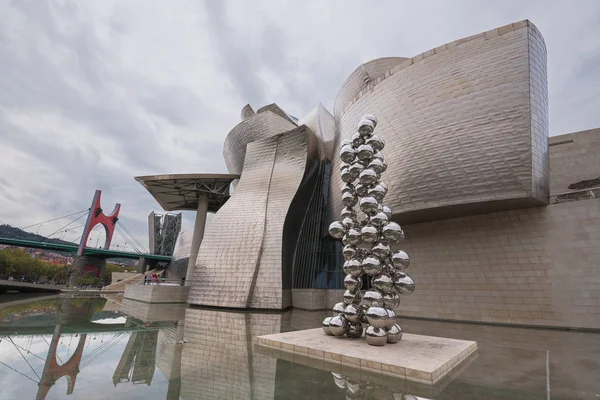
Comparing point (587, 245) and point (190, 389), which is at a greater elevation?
point (587, 245)

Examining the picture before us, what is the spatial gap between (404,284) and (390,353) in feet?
5.13

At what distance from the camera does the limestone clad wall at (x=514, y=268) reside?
10484 mm

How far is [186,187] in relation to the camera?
24141 mm

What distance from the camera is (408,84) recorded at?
14.4 meters

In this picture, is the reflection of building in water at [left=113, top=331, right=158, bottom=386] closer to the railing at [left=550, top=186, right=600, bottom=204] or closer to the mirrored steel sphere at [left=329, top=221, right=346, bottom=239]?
the mirrored steel sphere at [left=329, top=221, right=346, bottom=239]

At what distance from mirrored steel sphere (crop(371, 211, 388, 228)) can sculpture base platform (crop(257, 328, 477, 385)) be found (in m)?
2.54

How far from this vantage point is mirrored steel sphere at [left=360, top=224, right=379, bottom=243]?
6.55 meters

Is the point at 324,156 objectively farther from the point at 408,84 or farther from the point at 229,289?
the point at 229,289

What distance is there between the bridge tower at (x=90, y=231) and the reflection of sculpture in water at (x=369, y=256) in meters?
40.8

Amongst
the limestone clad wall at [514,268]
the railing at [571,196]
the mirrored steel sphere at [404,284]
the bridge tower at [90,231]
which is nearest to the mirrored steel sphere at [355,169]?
the mirrored steel sphere at [404,284]

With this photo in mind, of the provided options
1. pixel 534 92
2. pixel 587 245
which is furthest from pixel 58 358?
pixel 534 92

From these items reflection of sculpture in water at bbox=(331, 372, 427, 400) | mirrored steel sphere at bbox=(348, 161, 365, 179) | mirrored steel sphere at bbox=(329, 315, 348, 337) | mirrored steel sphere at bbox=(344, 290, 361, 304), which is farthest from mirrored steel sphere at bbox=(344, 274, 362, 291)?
reflection of sculpture in water at bbox=(331, 372, 427, 400)

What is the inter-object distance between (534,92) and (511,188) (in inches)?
156

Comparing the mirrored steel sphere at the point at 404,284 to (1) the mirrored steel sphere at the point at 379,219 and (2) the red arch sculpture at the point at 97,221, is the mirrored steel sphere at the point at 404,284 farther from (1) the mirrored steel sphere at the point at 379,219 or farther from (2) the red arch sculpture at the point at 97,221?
(2) the red arch sculpture at the point at 97,221
